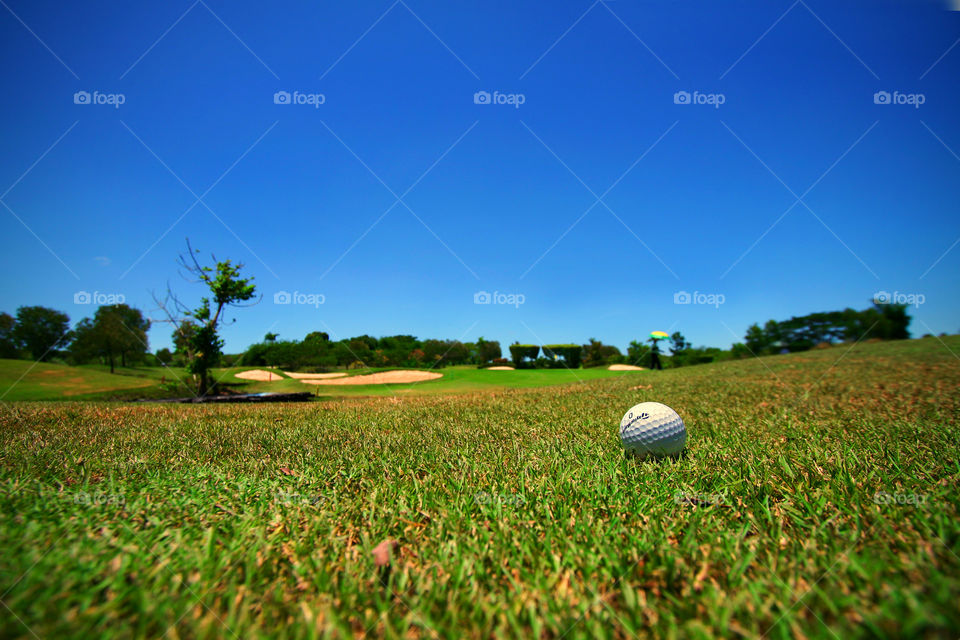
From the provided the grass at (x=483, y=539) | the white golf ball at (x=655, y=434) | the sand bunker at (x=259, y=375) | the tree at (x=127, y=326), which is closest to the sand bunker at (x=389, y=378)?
the sand bunker at (x=259, y=375)

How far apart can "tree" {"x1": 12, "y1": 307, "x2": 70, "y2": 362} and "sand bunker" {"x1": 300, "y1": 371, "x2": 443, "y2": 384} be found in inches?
363

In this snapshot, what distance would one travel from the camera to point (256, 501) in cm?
237

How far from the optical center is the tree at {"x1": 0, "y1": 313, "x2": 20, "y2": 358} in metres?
15.3

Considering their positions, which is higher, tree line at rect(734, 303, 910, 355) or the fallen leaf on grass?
tree line at rect(734, 303, 910, 355)

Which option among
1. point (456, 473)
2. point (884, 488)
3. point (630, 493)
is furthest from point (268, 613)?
point (884, 488)

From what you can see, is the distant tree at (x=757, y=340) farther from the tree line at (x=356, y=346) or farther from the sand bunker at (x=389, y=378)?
the sand bunker at (x=389, y=378)

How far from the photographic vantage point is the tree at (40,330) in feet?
51.3

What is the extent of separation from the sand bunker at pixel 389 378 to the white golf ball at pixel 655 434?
1759 cm

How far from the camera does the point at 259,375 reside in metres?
21.8

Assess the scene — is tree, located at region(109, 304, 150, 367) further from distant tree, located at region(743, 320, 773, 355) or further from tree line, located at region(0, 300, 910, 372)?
distant tree, located at region(743, 320, 773, 355)

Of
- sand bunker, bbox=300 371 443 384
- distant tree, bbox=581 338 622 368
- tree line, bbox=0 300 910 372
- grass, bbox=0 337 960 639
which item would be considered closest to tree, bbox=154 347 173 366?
tree line, bbox=0 300 910 372

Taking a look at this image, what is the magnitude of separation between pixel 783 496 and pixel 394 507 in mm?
2310

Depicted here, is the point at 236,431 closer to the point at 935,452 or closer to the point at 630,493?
the point at 630,493

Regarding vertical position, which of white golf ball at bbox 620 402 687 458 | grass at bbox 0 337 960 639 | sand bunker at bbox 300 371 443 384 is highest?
sand bunker at bbox 300 371 443 384
